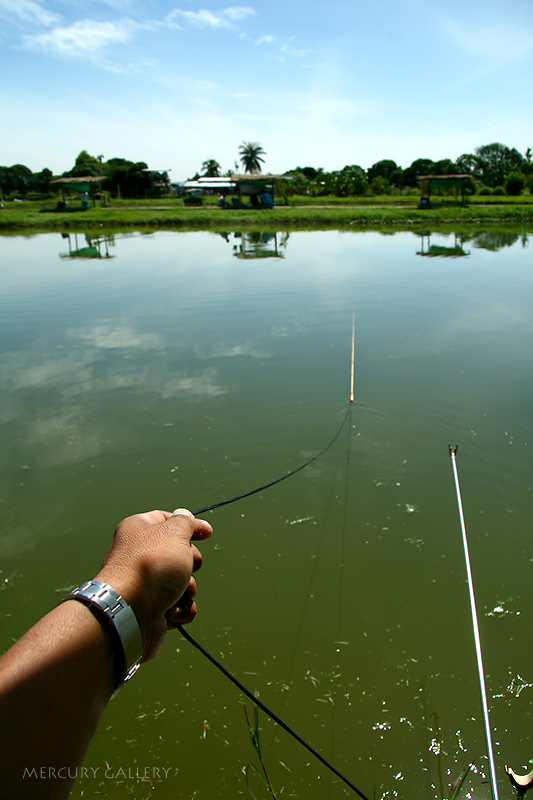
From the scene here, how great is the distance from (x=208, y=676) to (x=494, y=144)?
94.9 metres

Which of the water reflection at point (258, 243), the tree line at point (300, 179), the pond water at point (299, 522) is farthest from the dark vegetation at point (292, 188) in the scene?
the pond water at point (299, 522)

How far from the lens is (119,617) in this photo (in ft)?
2.97

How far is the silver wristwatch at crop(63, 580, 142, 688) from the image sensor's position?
0.89 m

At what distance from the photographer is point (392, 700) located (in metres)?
2.35

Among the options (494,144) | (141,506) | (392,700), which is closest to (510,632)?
(392,700)

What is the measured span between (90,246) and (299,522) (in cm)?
1956

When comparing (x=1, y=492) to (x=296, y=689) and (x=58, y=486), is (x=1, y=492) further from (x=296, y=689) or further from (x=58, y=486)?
(x=296, y=689)

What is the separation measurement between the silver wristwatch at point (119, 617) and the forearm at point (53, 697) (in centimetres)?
2

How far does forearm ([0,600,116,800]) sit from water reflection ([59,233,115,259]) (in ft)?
58.8

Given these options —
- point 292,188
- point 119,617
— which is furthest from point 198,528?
point 292,188

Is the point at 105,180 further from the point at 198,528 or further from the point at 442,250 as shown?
the point at 198,528

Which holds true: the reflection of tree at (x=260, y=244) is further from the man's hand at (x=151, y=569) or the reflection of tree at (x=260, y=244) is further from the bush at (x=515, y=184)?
the bush at (x=515, y=184)

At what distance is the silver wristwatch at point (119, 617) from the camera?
890 millimetres

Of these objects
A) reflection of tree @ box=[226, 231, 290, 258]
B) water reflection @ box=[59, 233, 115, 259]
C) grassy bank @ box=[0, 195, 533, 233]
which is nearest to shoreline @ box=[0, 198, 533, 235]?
grassy bank @ box=[0, 195, 533, 233]
